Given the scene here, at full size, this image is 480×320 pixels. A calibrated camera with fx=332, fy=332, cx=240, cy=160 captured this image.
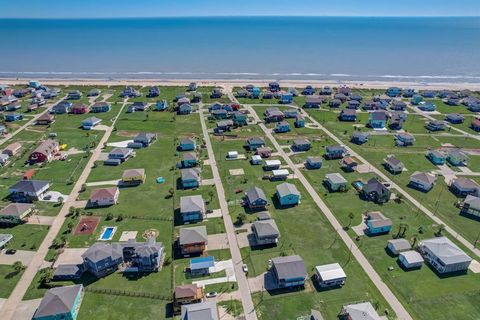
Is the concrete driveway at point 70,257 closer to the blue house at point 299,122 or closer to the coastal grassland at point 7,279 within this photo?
the coastal grassland at point 7,279

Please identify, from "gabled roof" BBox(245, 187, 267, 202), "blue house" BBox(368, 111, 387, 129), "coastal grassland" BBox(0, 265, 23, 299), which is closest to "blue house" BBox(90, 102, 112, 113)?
"gabled roof" BBox(245, 187, 267, 202)

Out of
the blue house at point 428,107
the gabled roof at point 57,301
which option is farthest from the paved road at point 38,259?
the blue house at point 428,107

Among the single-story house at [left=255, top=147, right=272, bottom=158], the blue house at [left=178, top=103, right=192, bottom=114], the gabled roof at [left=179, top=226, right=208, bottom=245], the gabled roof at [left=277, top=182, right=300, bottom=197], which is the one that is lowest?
the gabled roof at [left=179, top=226, right=208, bottom=245]

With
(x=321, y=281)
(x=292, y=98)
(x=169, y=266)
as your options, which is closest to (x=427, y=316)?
(x=321, y=281)

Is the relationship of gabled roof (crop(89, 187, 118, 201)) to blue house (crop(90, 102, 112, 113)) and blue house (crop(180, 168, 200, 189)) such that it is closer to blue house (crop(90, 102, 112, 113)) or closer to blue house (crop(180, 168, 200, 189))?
blue house (crop(180, 168, 200, 189))

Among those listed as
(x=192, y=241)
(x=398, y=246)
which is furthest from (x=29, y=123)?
(x=398, y=246)

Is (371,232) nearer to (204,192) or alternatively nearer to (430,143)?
(204,192)

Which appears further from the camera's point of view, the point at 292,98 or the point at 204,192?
the point at 292,98
